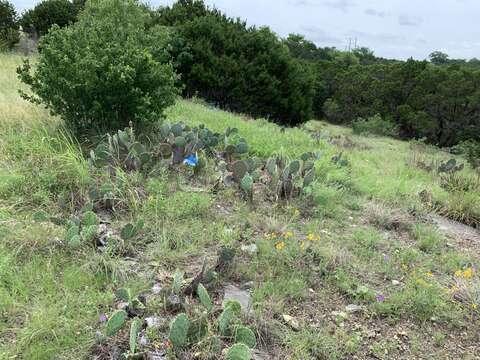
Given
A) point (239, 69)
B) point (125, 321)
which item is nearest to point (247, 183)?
point (125, 321)

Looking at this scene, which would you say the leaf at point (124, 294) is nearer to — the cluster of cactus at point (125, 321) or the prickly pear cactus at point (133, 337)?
the cluster of cactus at point (125, 321)

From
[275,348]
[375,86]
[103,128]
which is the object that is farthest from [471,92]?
[275,348]

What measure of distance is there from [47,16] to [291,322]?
14.6m

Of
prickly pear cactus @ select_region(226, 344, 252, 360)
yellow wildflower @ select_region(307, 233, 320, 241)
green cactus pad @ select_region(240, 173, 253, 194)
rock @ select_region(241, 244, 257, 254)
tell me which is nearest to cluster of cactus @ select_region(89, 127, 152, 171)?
green cactus pad @ select_region(240, 173, 253, 194)

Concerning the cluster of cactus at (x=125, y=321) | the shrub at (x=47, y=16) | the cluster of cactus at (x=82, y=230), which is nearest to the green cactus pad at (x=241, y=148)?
the cluster of cactus at (x=82, y=230)

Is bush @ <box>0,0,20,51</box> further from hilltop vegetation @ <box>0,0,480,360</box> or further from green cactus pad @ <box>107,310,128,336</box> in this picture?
green cactus pad @ <box>107,310,128,336</box>

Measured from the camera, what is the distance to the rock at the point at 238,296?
2635 millimetres

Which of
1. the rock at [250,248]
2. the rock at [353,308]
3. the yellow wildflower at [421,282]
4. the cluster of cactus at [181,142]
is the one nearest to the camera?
the rock at [353,308]

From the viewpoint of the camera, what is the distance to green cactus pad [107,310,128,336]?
7.07 feet

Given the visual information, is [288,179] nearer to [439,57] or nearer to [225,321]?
[225,321]

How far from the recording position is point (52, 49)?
15.1 ft

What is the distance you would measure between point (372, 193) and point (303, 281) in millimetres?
2164

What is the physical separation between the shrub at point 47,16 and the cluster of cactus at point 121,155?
39.0 feet

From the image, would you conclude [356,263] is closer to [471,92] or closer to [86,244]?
[86,244]
